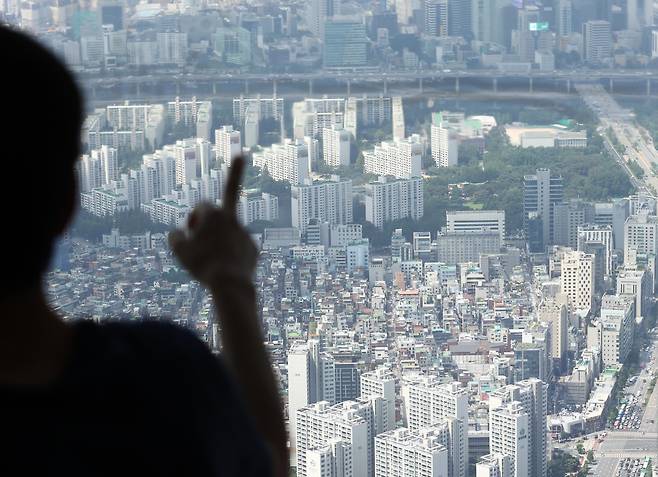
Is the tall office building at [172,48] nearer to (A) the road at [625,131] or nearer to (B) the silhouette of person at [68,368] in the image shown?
(A) the road at [625,131]

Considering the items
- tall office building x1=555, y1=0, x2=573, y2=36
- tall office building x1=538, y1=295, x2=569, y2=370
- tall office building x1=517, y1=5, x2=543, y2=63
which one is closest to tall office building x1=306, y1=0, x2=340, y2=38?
tall office building x1=517, y1=5, x2=543, y2=63

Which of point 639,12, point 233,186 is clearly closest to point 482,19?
point 639,12

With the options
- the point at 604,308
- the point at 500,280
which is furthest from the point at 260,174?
the point at 604,308

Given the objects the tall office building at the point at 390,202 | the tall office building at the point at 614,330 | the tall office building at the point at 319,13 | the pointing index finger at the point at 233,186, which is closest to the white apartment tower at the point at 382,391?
the tall office building at the point at 614,330

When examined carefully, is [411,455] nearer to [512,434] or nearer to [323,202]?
[512,434]

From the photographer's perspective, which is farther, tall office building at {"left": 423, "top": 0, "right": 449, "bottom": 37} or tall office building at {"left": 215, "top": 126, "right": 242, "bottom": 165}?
tall office building at {"left": 423, "top": 0, "right": 449, "bottom": 37}

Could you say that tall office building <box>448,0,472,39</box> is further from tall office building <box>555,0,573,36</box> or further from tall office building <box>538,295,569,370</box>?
tall office building <box>538,295,569,370</box>
